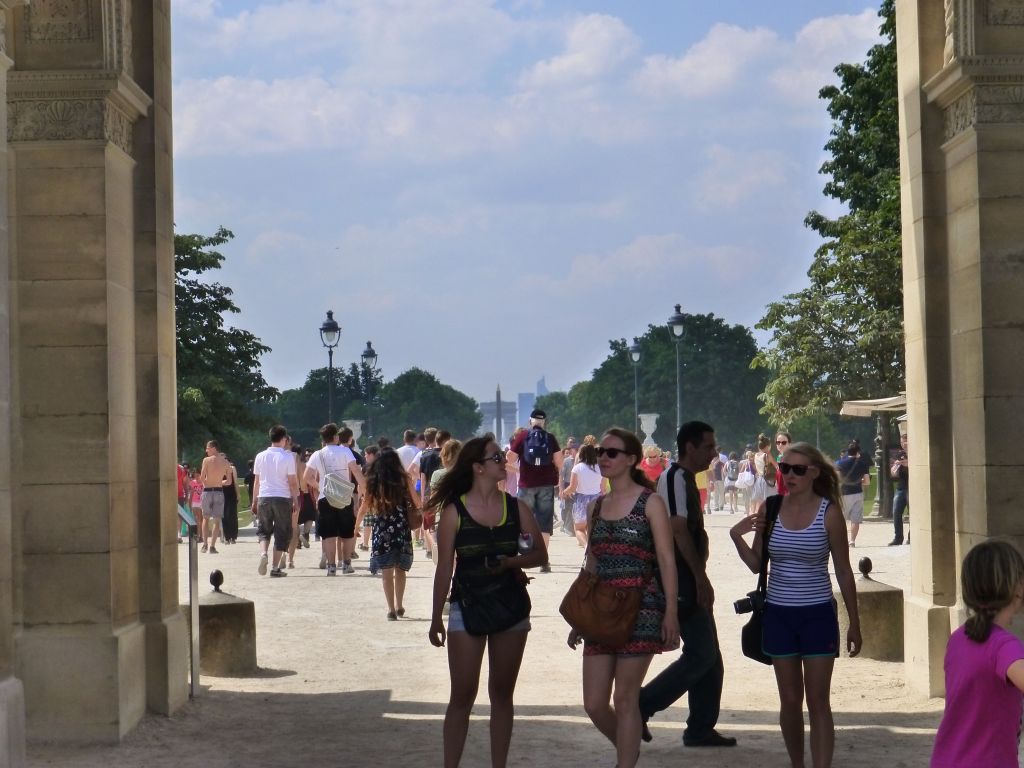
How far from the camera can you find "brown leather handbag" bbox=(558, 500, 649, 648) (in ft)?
24.3

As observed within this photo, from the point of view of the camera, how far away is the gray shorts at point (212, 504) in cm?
2727

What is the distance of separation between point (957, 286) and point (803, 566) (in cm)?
331

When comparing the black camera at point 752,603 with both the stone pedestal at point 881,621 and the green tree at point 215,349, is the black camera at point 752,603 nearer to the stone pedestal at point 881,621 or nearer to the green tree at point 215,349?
the stone pedestal at point 881,621

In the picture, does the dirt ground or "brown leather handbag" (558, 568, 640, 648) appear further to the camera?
the dirt ground

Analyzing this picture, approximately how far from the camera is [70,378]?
32.4ft

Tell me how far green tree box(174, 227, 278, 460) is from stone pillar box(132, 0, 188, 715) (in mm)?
47803

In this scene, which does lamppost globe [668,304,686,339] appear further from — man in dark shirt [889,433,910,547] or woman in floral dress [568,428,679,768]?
woman in floral dress [568,428,679,768]

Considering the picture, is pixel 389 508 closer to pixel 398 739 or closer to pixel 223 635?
pixel 223 635

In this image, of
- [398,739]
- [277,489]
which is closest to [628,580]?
[398,739]

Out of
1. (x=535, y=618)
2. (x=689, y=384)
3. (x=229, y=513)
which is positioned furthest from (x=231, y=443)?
(x=689, y=384)

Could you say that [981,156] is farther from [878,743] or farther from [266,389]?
[266,389]

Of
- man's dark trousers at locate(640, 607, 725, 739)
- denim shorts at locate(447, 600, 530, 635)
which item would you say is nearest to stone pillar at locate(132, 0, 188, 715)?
man's dark trousers at locate(640, 607, 725, 739)

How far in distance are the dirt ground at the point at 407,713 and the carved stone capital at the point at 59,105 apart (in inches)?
142

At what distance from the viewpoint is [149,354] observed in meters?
10.7
